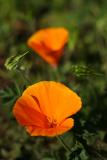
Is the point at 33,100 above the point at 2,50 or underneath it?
above

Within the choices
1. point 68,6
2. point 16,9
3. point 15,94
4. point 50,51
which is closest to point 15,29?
point 16,9

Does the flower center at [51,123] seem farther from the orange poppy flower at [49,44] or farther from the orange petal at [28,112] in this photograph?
the orange poppy flower at [49,44]

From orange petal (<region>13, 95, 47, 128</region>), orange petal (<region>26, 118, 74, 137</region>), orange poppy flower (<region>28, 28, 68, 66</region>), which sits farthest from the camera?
orange poppy flower (<region>28, 28, 68, 66</region>)

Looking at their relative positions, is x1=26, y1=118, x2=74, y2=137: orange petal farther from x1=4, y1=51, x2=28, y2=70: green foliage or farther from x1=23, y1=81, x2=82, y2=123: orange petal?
x1=4, y1=51, x2=28, y2=70: green foliage

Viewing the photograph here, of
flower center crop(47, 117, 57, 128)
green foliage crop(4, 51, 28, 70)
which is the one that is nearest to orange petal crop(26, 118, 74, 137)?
flower center crop(47, 117, 57, 128)

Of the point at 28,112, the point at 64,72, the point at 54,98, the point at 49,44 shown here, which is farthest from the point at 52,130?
the point at 64,72

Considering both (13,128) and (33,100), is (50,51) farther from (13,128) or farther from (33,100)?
(33,100)

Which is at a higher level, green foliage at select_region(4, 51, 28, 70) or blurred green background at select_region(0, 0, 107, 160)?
green foliage at select_region(4, 51, 28, 70)

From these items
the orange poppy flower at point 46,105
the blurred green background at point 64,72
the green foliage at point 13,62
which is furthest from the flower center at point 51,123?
the green foliage at point 13,62
